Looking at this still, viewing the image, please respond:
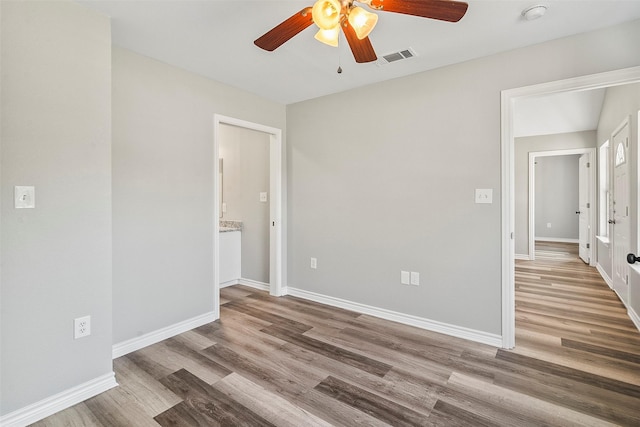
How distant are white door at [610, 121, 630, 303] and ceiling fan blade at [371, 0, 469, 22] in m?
3.20

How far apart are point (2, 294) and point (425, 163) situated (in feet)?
10.2

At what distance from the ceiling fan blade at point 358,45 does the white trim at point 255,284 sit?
10.3ft

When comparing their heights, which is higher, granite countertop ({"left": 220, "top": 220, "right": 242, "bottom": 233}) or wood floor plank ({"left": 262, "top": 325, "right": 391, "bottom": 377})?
granite countertop ({"left": 220, "top": 220, "right": 242, "bottom": 233})

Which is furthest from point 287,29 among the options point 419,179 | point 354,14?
point 419,179

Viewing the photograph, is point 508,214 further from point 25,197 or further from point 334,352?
point 25,197

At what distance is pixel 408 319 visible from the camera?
3043 millimetres

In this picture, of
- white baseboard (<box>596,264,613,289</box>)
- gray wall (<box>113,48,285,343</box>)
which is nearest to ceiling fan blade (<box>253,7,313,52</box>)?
gray wall (<box>113,48,285,343</box>)

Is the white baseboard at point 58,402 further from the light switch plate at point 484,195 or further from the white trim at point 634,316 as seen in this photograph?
the white trim at point 634,316

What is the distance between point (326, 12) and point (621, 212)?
13.8 feet

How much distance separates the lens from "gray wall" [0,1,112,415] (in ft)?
5.42

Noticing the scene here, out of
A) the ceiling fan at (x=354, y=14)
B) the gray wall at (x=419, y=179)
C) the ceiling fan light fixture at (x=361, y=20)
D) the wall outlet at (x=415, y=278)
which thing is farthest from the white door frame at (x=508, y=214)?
the ceiling fan light fixture at (x=361, y=20)

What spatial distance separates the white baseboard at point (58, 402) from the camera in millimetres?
1658

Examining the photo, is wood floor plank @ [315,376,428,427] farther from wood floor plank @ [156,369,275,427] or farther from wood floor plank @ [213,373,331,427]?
wood floor plank @ [156,369,275,427]

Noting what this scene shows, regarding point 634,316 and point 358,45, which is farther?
point 634,316
